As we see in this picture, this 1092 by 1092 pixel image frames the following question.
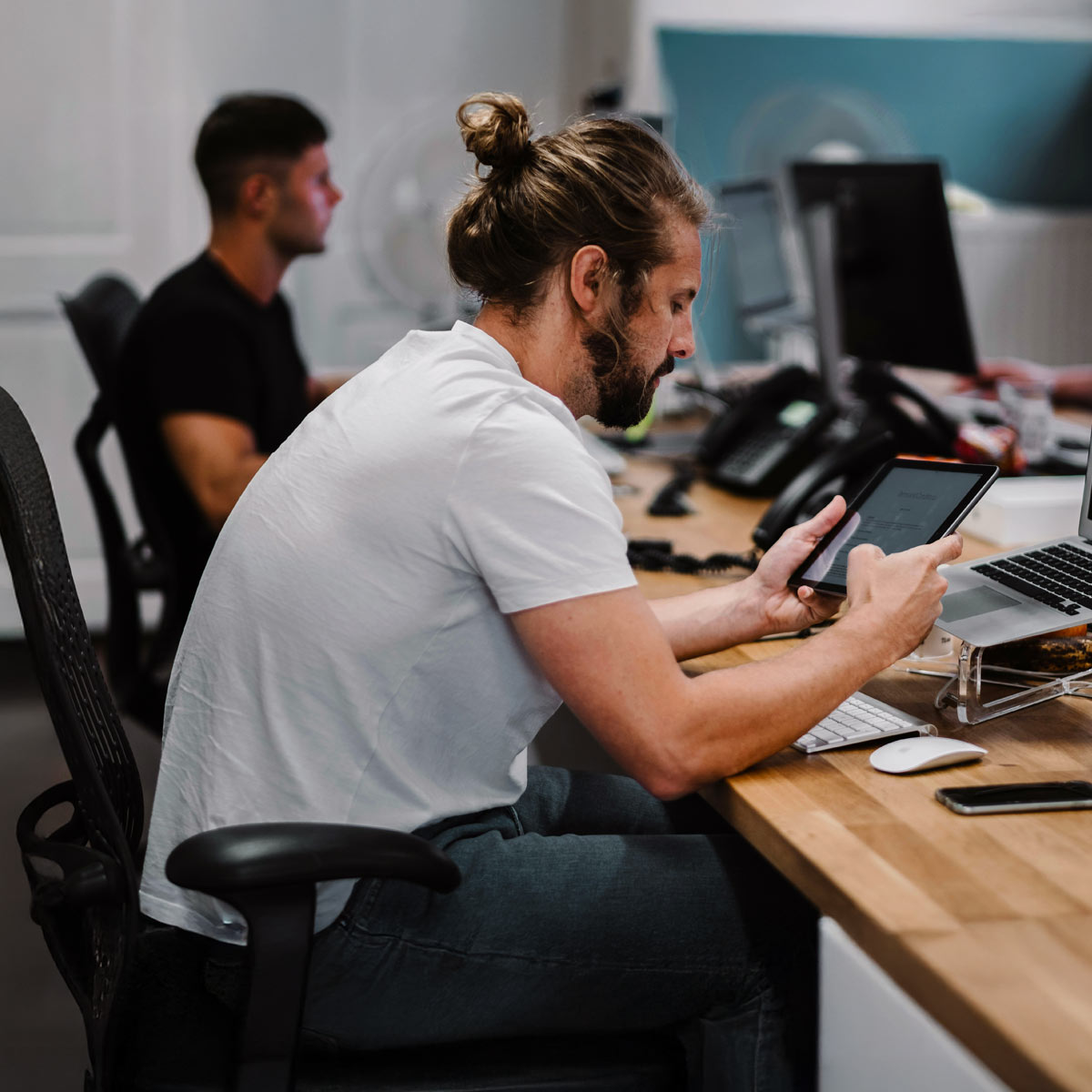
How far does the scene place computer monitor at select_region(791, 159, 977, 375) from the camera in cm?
242

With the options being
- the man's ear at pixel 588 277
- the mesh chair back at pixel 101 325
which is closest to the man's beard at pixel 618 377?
the man's ear at pixel 588 277

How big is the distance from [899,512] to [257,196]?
1669 mm

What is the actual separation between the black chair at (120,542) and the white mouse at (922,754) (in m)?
1.40

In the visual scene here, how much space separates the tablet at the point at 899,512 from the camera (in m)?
1.31

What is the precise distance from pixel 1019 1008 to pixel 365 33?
3716 mm

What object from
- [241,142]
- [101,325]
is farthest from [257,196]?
[101,325]

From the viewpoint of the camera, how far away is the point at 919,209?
2434 millimetres

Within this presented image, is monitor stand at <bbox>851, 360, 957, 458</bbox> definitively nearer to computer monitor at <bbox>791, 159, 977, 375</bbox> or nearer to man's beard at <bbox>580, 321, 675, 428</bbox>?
computer monitor at <bbox>791, 159, 977, 375</bbox>

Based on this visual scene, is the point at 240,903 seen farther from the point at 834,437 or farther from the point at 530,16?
the point at 530,16

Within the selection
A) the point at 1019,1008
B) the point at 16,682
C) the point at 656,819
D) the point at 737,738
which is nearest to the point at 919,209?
the point at 656,819

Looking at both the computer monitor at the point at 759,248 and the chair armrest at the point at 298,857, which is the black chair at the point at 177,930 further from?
the computer monitor at the point at 759,248

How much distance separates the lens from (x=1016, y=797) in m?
1.05

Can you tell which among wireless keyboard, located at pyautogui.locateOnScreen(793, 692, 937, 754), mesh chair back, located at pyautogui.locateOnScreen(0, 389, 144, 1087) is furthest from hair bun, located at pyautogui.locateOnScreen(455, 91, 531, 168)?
wireless keyboard, located at pyautogui.locateOnScreen(793, 692, 937, 754)

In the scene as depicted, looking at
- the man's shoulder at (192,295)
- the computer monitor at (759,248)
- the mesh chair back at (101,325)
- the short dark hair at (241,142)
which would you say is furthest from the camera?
the computer monitor at (759,248)
